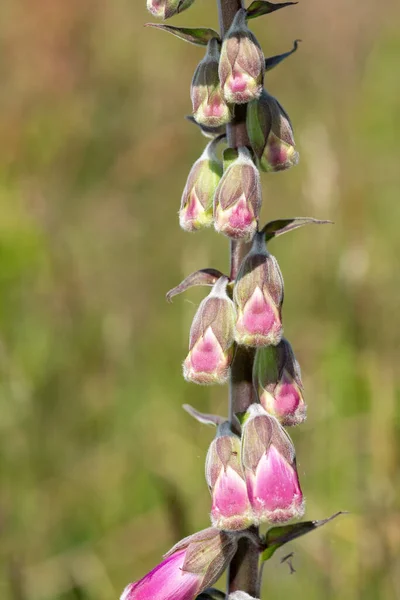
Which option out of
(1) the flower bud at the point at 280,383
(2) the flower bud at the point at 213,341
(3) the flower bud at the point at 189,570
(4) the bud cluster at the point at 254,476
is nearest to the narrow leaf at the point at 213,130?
(2) the flower bud at the point at 213,341

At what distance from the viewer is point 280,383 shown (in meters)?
1.89

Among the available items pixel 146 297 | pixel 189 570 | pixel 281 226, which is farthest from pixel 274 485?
A: pixel 146 297

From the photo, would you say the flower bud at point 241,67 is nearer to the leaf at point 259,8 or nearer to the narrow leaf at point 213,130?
the leaf at point 259,8

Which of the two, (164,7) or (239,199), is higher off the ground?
(164,7)

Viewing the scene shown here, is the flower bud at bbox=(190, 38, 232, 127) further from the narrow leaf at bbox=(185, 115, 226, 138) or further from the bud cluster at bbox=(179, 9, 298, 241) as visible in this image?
the narrow leaf at bbox=(185, 115, 226, 138)

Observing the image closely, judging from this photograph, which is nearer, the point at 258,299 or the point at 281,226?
the point at 258,299

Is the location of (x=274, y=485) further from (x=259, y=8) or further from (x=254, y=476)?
(x=259, y=8)

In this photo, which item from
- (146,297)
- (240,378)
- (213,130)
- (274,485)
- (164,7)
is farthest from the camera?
(146,297)

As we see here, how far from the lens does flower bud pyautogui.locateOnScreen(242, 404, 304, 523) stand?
1.74 m

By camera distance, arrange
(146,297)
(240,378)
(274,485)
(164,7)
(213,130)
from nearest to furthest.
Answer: (274,485) < (164,7) < (240,378) < (213,130) < (146,297)

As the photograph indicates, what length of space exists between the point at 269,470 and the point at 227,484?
0.36 ft

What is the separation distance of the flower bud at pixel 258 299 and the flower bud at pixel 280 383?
8 cm

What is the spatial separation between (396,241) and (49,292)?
2.59 meters

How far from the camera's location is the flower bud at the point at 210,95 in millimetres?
1892
